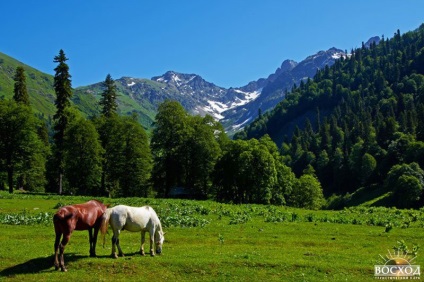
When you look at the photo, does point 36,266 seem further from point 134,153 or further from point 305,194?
point 305,194

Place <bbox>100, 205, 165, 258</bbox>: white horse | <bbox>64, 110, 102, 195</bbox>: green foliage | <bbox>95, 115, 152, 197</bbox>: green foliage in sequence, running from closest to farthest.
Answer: <bbox>100, 205, 165, 258</bbox>: white horse → <bbox>64, 110, 102, 195</bbox>: green foliage → <bbox>95, 115, 152, 197</bbox>: green foliage

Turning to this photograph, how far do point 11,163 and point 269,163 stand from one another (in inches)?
1932

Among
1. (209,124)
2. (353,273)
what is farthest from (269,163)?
(353,273)

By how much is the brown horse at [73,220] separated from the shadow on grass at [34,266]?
596 millimetres

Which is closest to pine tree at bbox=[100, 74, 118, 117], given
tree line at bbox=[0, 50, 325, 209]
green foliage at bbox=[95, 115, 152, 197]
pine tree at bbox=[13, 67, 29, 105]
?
tree line at bbox=[0, 50, 325, 209]

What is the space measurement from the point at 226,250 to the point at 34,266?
1099 centimetres

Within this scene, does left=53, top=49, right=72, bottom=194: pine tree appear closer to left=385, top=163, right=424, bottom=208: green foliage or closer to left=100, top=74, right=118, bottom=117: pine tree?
left=100, top=74, right=118, bottom=117: pine tree

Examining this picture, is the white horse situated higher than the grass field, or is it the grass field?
the white horse

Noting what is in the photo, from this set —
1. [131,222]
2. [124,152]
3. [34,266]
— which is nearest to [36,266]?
[34,266]

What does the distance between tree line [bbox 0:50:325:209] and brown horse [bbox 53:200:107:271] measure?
181 ft

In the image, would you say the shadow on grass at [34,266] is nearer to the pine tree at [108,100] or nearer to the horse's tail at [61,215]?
the horse's tail at [61,215]

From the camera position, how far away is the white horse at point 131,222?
21.3 metres

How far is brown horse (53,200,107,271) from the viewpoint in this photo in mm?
19550

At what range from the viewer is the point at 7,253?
72.2ft
